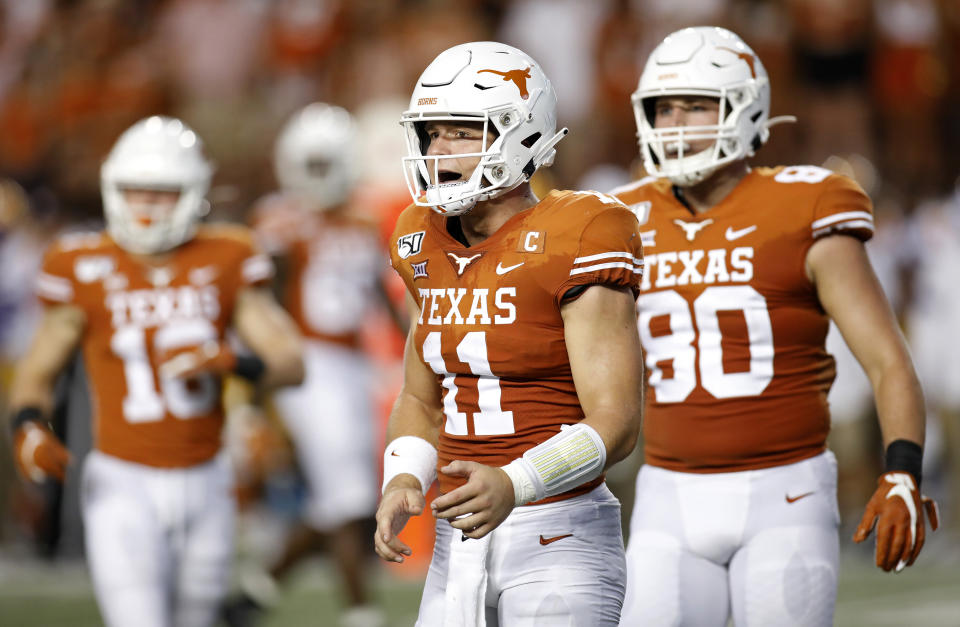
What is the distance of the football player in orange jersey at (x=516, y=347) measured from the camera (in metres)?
2.77

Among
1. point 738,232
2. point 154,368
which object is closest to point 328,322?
point 154,368

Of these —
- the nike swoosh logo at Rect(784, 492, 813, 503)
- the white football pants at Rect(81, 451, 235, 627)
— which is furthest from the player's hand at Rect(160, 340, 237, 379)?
the nike swoosh logo at Rect(784, 492, 813, 503)

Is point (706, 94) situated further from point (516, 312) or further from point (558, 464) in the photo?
point (558, 464)

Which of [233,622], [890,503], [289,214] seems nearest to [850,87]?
[289,214]

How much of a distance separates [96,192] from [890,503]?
26.9ft

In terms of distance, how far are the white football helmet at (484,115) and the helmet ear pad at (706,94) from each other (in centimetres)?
61

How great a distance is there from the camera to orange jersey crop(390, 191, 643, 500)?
2799 mm

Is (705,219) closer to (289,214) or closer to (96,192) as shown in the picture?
(289,214)

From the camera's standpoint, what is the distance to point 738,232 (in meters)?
3.47

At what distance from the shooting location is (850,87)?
9891 mm

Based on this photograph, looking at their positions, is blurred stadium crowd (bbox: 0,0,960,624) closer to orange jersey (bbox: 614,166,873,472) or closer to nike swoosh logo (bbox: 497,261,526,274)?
orange jersey (bbox: 614,166,873,472)

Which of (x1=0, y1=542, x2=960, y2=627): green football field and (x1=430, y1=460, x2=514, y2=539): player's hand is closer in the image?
(x1=430, y1=460, x2=514, y2=539): player's hand

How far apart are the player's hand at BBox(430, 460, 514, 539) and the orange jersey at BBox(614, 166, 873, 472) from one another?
104 cm

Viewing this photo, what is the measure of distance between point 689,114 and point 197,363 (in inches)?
64.8
